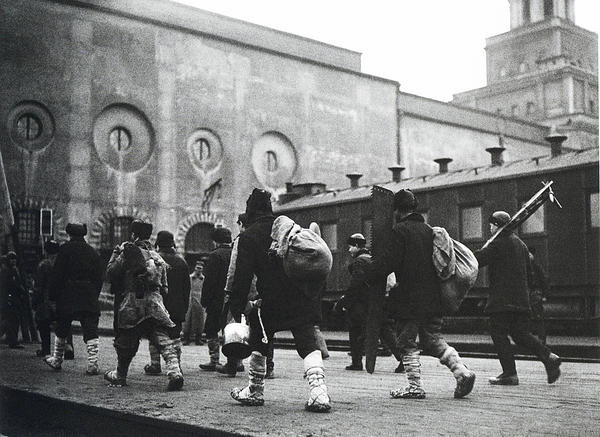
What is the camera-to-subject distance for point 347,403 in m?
6.80

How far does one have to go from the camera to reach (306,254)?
6422 mm

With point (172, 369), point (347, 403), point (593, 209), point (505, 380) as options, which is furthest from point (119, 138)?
point (347, 403)

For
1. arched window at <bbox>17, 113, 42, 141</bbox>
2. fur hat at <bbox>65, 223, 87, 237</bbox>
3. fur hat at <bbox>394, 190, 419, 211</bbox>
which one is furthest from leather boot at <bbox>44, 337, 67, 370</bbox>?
arched window at <bbox>17, 113, 42, 141</bbox>

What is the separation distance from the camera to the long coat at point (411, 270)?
7.20 metres

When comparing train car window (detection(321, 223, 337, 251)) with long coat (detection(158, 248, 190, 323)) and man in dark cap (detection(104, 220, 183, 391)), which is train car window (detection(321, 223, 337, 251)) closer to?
long coat (detection(158, 248, 190, 323))

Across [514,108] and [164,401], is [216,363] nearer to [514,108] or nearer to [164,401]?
[164,401]

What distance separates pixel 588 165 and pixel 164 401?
14.1m

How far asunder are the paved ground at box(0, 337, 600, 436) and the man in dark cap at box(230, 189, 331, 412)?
0.35 meters

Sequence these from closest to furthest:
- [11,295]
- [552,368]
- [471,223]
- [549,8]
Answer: [552,368], [549,8], [11,295], [471,223]

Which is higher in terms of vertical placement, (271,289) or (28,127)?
(28,127)

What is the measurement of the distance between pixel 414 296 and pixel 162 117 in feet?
92.3

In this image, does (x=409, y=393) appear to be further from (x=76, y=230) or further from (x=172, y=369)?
(x=76, y=230)

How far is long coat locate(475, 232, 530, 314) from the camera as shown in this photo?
28.2 feet

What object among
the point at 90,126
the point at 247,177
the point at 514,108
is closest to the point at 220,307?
the point at 90,126
